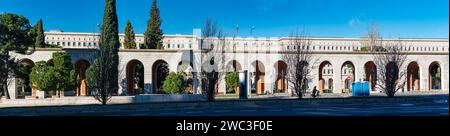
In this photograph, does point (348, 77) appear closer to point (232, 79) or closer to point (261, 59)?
point (261, 59)

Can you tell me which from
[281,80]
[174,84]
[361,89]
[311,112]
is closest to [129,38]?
[281,80]

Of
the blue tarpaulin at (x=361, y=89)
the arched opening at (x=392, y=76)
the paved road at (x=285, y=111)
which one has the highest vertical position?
the arched opening at (x=392, y=76)

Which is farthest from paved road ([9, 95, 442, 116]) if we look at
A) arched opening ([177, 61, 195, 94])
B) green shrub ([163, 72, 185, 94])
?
arched opening ([177, 61, 195, 94])

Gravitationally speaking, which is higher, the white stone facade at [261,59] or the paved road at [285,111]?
the white stone facade at [261,59]

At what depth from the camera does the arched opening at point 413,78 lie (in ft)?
163

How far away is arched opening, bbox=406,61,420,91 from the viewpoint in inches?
1956

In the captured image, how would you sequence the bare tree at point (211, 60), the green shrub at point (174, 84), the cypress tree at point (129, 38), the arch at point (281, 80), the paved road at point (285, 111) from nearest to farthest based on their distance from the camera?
the paved road at point (285, 111)
the bare tree at point (211, 60)
the green shrub at point (174, 84)
the arch at point (281, 80)
the cypress tree at point (129, 38)

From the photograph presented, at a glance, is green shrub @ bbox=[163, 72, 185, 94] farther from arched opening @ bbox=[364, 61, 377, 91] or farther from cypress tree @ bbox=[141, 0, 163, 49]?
arched opening @ bbox=[364, 61, 377, 91]

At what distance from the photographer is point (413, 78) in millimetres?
50938

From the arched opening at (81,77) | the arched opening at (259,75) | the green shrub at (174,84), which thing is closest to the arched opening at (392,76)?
the green shrub at (174,84)

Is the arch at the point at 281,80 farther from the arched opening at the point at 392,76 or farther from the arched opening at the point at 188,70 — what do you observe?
the arched opening at the point at 392,76
